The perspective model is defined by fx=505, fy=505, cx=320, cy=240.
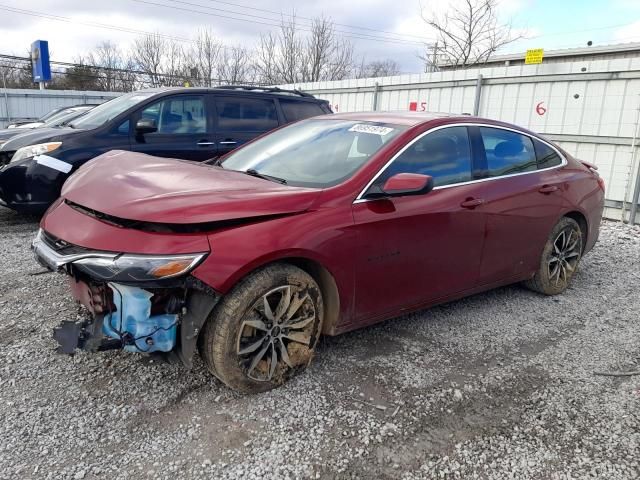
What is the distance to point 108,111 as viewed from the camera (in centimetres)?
650

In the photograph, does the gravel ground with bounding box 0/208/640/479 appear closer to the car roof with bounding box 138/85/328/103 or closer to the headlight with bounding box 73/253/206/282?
the headlight with bounding box 73/253/206/282

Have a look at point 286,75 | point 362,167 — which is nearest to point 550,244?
point 362,167

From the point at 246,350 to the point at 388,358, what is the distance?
1.07 m

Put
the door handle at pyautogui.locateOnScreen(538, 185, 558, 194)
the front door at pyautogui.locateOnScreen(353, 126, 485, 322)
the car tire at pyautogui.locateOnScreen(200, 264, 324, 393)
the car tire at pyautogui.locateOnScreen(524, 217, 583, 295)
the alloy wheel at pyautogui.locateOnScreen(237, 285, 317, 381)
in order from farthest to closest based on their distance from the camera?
the car tire at pyautogui.locateOnScreen(524, 217, 583, 295) < the door handle at pyautogui.locateOnScreen(538, 185, 558, 194) < the front door at pyautogui.locateOnScreen(353, 126, 485, 322) < the alloy wheel at pyautogui.locateOnScreen(237, 285, 317, 381) < the car tire at pyautogui.locateOnScreen(200, 264, 324, 393)

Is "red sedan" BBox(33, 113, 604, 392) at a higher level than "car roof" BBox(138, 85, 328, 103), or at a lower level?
lower

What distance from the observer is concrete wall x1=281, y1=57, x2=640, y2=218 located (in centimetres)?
802

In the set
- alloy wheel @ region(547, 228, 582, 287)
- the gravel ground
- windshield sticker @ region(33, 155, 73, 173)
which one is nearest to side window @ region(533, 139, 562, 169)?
alloy wheel @ region(547, 228, 582, 287)

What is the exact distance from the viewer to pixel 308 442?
8.23ft

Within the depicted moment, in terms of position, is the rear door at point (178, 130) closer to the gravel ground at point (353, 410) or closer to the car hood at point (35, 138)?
→ the car hood at point (35, 138)

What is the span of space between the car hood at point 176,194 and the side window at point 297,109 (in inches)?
169

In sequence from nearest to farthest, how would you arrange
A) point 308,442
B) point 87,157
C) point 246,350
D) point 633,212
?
point 308,442 → point 246,350 → point 87,157 → point 633,212

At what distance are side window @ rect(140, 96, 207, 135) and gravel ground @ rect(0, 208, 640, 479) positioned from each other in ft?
10.2

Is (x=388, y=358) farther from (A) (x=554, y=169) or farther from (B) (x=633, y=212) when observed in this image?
(B) (x=633, y=212)

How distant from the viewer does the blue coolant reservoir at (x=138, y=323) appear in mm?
2518
